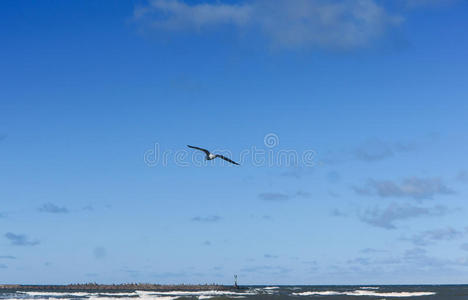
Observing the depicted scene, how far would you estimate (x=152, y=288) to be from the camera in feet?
443

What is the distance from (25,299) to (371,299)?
50218 mm

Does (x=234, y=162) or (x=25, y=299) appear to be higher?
(x=234, y=162)

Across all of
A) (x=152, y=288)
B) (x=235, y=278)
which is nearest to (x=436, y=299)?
(x=235, y=278)

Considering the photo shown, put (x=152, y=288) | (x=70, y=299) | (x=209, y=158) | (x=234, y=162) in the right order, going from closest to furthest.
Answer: (x=234, y=162), (x=209, y=158), (x=70, y=299), (x=152, y=288)

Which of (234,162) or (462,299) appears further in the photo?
(462,299)

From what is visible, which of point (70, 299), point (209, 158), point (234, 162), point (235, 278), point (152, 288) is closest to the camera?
point (234, 162)

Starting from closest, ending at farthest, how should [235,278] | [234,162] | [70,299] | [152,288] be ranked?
[234,162] < [70,299] < [235,278] < [152,288]

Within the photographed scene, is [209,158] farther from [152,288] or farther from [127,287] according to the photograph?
[127,287]

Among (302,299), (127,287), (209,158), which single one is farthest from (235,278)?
(209,158)

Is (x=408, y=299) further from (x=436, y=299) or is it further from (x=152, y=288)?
(x=152, y=288)

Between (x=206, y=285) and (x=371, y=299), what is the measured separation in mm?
63251

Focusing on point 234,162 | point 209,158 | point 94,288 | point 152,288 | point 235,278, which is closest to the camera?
point 234,162

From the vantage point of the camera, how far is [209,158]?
125ft

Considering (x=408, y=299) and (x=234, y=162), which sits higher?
(x=234, y=162)
